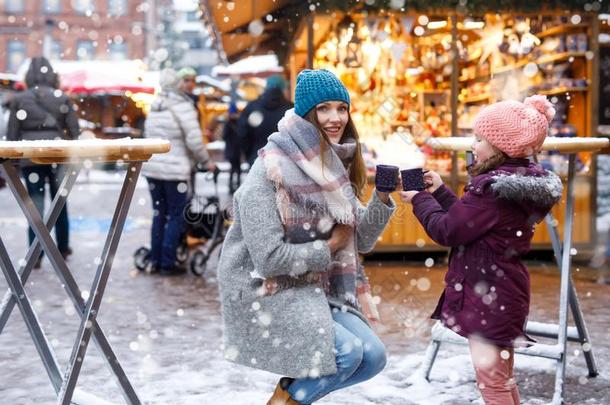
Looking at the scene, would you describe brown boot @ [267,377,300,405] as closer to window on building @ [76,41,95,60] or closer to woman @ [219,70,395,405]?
woman @ [219,70,395,405]

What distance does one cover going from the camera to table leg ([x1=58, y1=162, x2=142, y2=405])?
10.8 ft

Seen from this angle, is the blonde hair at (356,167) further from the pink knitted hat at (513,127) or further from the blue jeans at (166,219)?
the blue jeans at (166,219)

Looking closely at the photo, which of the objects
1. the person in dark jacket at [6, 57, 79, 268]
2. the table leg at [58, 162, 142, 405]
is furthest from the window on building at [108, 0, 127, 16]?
the table leg at [58, 162, 142, 405]

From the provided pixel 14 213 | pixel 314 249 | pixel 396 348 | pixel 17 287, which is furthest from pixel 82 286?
pixel 14 213

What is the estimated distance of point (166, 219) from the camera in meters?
8.46

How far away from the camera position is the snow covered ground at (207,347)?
14.7 ft

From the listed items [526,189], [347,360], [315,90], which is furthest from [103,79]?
[347,360]

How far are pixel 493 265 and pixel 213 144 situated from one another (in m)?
28.4

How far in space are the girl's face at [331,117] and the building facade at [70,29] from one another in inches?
1963

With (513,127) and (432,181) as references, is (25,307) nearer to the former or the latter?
(432,181)

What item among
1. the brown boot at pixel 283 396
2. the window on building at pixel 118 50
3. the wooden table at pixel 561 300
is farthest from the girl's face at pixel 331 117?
the window on building at pixel 118 50

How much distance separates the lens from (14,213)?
14.6m

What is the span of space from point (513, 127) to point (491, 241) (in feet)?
1.46

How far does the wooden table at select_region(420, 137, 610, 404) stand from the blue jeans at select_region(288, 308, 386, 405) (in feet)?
4.32
